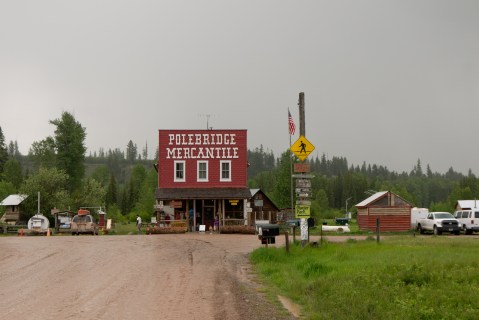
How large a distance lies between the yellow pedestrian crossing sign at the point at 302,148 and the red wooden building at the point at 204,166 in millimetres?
25558

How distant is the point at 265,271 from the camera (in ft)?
58.4

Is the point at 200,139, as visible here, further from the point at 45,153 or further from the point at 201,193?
the point at 45,153

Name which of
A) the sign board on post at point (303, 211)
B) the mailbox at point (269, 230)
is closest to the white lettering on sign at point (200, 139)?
the mailbox at point (269, 230)

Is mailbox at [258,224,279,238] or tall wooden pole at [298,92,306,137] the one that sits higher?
tall wooden pole at [298,92,306,137]

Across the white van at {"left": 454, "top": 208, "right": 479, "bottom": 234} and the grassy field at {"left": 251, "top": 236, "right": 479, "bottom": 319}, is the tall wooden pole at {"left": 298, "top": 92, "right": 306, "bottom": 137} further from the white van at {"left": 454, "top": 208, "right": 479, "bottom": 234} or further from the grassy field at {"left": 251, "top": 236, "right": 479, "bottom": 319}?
the white van at {"left": 454, "top": 208, "right": 479, "bottom": 234}

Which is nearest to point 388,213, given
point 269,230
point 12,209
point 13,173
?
point 269,230

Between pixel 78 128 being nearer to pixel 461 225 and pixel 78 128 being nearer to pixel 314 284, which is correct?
pixel 461 225

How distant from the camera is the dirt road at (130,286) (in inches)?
439

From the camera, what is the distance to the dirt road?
439 inches

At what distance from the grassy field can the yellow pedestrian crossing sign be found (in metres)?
4.71

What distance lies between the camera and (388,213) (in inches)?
1949

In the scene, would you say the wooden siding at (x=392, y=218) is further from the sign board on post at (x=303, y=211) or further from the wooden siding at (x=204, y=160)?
the sign board on post at (x=303, y=211)

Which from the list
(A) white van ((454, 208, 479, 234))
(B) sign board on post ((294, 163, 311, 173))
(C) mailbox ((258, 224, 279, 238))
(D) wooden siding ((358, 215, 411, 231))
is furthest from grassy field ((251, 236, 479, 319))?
(D) wooden siding ((358, 215, 411, 231))

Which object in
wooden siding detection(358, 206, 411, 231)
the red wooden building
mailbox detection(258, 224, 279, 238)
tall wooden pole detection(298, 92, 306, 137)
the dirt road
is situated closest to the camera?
the dirt road
